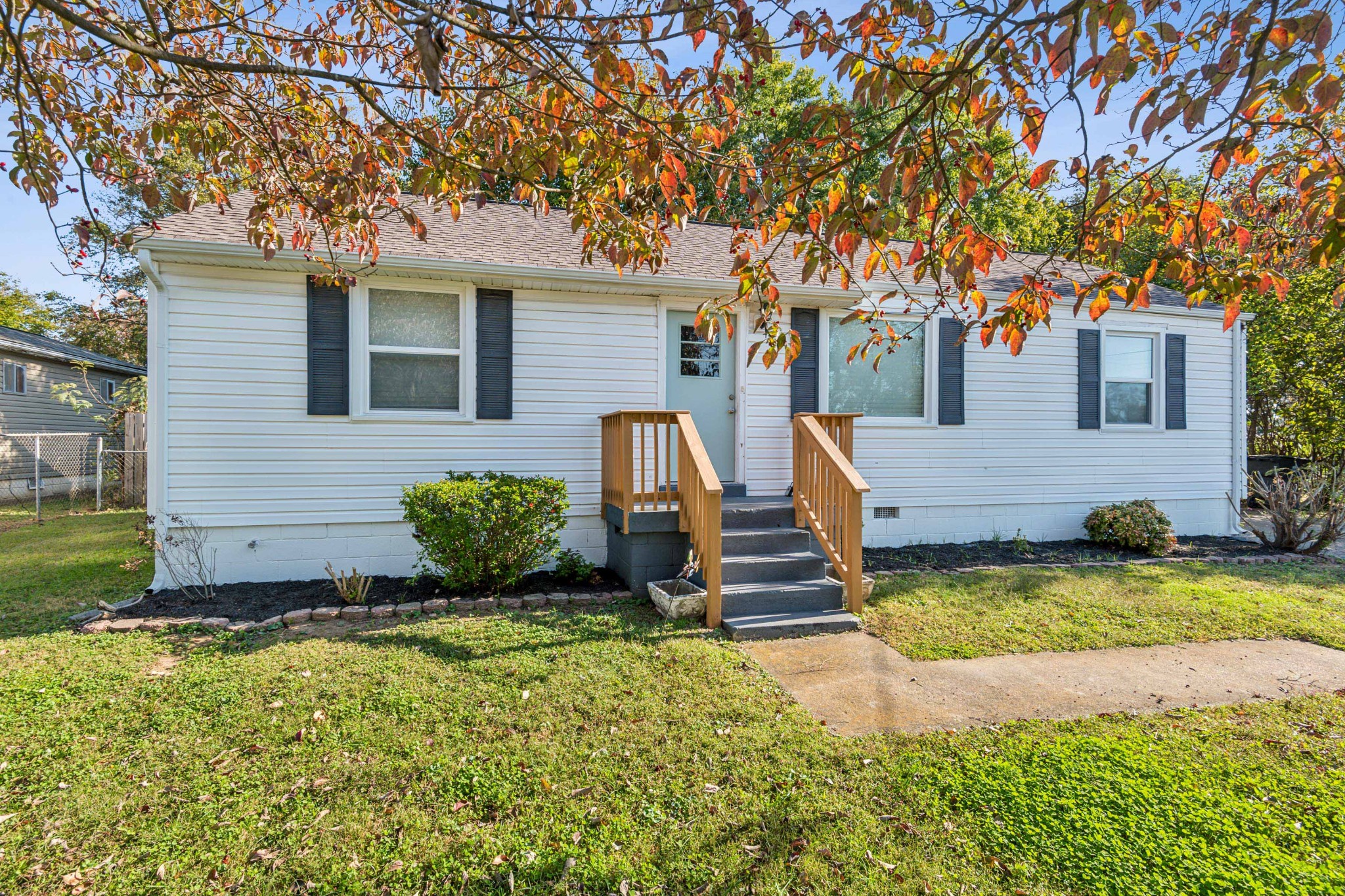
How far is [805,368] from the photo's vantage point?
23.2 feet

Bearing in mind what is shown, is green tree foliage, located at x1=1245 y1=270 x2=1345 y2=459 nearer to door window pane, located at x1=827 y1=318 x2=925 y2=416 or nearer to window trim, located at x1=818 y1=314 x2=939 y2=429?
window trim, located at x1=818 y1=314 x2=939 y2=429

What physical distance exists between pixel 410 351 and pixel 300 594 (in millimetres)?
2381

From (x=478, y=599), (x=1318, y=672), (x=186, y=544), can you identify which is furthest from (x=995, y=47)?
(x=186, y=544)

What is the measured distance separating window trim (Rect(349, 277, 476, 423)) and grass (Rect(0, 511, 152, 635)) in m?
2.58

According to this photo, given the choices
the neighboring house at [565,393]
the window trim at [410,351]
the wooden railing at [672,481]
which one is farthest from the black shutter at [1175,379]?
the window trim at [410,351]

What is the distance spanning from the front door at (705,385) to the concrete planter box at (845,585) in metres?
1.60

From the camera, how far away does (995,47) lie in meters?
2.02

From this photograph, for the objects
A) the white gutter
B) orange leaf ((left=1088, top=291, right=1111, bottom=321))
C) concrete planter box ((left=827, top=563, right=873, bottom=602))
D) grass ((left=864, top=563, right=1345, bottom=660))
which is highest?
the white gutter

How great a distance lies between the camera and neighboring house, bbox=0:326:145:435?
1405cm

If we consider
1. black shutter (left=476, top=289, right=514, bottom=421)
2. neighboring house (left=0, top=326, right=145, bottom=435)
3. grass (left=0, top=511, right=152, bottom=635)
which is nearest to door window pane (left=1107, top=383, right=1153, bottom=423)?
black shutter (left=476, top=289, right=514, bottom=421)

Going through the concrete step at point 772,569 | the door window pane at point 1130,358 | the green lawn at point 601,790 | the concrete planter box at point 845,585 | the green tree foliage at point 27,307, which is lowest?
the green lawn at point 601,790

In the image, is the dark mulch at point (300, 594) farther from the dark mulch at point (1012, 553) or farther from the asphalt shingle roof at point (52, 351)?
the asphalt shingle roof at point (52, 351)

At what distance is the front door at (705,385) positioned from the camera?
688 cm

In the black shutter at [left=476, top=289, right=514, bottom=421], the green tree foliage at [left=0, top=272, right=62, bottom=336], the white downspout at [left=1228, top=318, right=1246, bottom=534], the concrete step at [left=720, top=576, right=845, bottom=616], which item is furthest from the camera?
the green tree foliage at [left=0, top=272, right=62, bottom=336]
